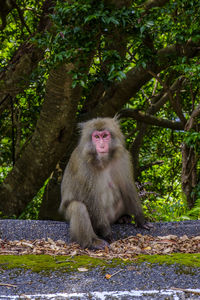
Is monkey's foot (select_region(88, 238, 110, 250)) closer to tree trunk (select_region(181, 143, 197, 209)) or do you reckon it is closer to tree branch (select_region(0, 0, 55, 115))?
tree branch (select_region(0, 0, 55, 115))

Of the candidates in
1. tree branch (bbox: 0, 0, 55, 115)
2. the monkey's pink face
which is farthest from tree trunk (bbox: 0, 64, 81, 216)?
the monkey's pink face

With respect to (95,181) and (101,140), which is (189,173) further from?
(101,140)

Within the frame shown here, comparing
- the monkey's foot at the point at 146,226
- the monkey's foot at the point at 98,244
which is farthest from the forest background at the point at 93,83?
the monkey's foot at the point at 98,244

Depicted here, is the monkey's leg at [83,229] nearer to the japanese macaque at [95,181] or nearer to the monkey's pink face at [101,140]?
the japanese macaque at [95,181]

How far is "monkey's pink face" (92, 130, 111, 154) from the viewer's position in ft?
13.6

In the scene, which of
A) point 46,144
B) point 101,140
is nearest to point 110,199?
point 101,140

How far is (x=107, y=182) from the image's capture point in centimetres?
444

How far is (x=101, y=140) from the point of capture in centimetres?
417

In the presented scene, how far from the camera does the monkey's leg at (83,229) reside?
160 inches

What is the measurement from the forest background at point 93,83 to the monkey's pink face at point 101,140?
1.96ft

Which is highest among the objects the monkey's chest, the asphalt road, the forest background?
the forest background

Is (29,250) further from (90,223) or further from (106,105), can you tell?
(106,105)

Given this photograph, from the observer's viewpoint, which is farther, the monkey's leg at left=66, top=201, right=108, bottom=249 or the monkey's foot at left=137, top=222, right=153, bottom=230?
the monkey's foot at left=137, top=222, right=153, bottom=230

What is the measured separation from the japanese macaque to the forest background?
635 mm
